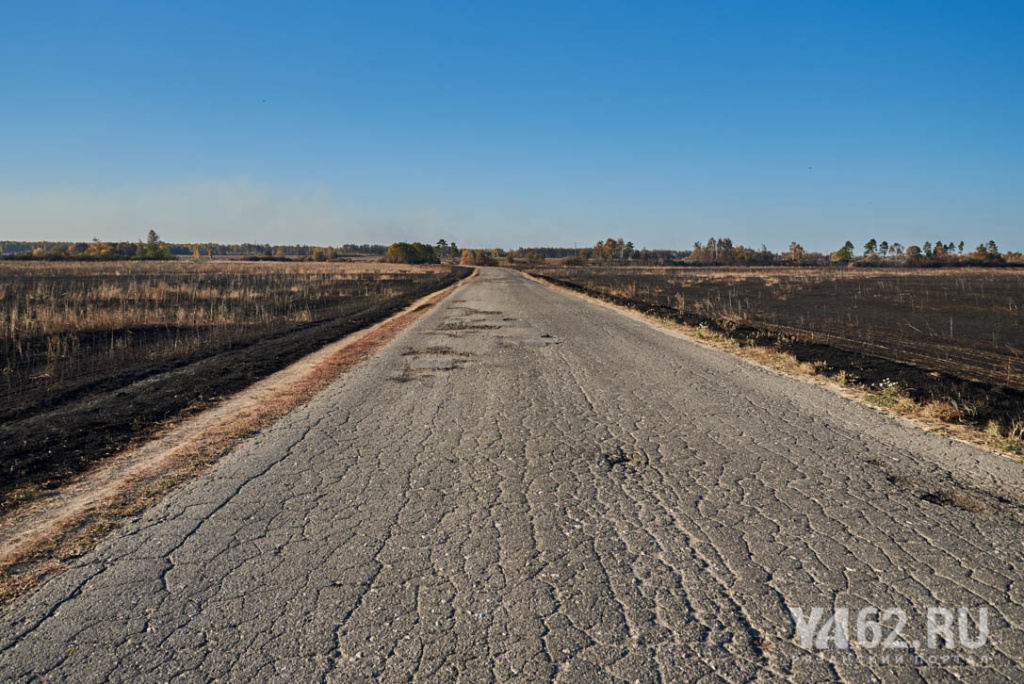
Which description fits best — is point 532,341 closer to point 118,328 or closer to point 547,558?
point 547,558

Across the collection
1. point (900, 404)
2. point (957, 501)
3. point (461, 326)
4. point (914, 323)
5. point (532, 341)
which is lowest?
point (957, 501)

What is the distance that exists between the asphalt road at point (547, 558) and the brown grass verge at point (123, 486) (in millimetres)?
246

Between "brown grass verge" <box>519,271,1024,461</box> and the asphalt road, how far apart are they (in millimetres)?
382

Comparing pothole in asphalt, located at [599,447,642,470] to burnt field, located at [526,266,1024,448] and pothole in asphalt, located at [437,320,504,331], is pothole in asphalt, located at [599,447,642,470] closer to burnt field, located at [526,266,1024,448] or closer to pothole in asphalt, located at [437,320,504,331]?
burnt field, located at [526,266,1024,448]

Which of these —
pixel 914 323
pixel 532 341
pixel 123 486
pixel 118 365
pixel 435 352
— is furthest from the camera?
pixel 914 323

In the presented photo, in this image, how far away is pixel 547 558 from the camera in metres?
3.71

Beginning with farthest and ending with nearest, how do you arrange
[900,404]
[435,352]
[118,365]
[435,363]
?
[435,352]
[118,365]
[435,363]
[900,404]

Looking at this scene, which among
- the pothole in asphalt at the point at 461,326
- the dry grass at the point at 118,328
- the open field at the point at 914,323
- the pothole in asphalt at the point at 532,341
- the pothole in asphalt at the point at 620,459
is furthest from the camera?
the pothole in asphalt at the point at 461,326

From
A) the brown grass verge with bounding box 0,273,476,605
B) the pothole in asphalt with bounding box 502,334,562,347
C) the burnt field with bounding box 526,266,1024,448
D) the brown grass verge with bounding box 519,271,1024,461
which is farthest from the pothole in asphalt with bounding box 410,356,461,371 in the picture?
the burnt field with bounding box 526,266,1024,448

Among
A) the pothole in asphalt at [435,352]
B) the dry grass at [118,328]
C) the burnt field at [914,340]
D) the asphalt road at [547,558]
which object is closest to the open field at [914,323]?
the burnt field at [914,340]

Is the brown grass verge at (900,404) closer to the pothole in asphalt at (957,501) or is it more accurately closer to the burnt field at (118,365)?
the pothole in asphalt at (957,501)

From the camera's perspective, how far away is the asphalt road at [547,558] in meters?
2.77

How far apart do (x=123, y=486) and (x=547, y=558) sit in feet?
12.7

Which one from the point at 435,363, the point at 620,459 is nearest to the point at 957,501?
the point at 620,459
